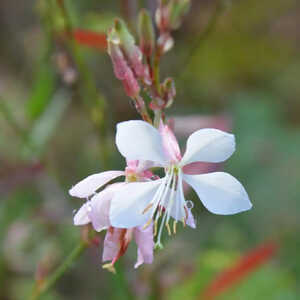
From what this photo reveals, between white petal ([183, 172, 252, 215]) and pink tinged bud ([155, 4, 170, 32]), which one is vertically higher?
pink tinged bud ([155, 4, 170, 32])

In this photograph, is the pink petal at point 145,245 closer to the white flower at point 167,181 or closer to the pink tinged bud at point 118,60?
the white flower at point 167,181

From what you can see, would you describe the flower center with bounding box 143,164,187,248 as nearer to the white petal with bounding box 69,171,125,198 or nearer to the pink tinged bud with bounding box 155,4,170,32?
the white petal with bounding box 69,171,125,198

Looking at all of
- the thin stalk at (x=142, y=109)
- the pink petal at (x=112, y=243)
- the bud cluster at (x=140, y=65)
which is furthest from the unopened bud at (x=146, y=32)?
the pink petal at (x=112, y=243)

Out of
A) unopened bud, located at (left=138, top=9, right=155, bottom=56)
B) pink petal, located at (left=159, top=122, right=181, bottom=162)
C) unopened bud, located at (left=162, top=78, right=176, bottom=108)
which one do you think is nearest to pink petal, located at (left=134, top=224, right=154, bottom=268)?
pink petal, located at (left=159, top=122, right=181, bottom=162)

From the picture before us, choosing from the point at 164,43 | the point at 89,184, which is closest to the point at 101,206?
the point at 89,184

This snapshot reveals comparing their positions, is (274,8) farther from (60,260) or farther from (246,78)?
(60,260)

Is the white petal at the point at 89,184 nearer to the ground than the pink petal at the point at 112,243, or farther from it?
farther from it

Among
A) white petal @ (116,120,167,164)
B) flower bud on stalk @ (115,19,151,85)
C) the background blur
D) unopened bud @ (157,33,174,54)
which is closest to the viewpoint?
white petal @ (116,120,167,164)
